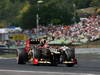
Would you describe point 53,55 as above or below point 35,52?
below

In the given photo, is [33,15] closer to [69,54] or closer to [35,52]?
[35,52]

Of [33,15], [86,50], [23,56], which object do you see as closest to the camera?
[23,56]

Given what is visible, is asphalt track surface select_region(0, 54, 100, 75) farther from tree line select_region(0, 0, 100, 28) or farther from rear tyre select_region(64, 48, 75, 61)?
tree line select_region(0, 0, 100, 28)

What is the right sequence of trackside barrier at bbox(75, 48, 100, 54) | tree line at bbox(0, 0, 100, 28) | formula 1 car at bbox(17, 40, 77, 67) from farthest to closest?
tree line at bbox(0, 0, 100, 28)
trackside barrier at bbox(75, 48, 100, 54)
formula 1 car at bbox(17, 40, 77, 67)

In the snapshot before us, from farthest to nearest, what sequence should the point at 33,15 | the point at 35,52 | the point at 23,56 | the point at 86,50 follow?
1. the point at 33,15
2. the point at 86,50
3. the point at 23,56
4. the point at 35,52

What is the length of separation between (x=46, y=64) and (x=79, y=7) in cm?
10163

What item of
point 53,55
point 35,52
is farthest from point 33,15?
point 53,55

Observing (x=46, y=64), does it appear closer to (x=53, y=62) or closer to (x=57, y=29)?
(x=53, y=62)

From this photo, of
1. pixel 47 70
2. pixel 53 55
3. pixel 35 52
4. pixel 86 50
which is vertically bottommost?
pixel 86 50

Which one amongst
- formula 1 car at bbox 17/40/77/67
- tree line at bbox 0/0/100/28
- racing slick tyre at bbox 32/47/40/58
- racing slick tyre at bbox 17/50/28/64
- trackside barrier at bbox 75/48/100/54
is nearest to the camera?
formula 1 car at bbox 17/40/77/67

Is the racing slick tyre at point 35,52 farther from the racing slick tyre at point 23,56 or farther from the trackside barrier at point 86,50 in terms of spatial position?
the trackside barrier at point 86,50

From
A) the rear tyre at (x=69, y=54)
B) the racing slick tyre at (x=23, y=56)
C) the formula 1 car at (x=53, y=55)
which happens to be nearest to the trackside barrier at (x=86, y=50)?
the racing slick tyre at (x=23, y=56)

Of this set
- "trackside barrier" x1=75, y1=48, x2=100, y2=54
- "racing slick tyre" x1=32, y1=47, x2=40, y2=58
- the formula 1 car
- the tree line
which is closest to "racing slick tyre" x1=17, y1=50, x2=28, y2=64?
the formula 1 car

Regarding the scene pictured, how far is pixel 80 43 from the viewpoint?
34781 mm
